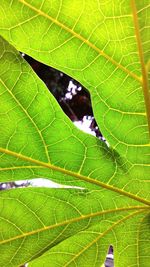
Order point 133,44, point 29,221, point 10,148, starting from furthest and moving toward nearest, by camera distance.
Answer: point 29,221
point 10,148
point 133,44

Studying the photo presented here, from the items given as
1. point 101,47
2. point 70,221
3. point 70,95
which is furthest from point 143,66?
point 70,95

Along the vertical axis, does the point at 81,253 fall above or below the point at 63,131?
below

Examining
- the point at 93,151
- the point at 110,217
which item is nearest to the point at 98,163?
the point at 93,151

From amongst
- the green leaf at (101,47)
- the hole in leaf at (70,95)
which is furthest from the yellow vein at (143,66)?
the hole in leaf at (70,95)

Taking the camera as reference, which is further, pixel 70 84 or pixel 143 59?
pixel 70 84

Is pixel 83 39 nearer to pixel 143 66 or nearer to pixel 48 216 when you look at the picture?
pixel 143 66

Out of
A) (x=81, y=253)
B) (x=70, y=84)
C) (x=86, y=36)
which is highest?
(x=70, y=84)

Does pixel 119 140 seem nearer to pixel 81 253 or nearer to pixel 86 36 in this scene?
pixel 86 36

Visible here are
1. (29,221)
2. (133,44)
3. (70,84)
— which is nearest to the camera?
(133,44)
